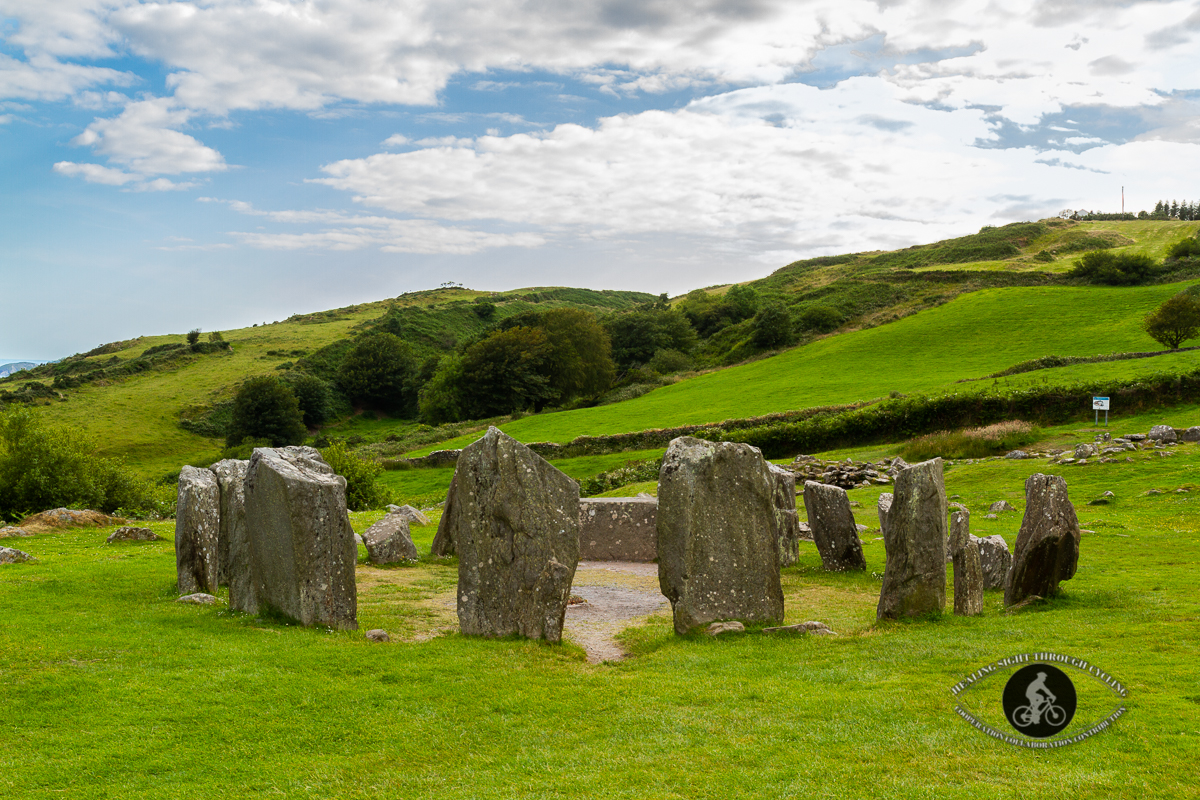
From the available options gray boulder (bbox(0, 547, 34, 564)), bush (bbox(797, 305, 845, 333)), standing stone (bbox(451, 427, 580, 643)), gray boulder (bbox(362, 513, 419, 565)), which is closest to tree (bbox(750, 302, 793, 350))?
bush (bbox(797, 305, 845, 333))

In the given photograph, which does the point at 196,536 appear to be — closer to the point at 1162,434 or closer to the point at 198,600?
the point at 198,600

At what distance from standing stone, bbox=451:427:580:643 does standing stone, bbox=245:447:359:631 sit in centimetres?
168

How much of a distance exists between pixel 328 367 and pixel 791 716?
347 ft

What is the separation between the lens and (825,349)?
253 ft

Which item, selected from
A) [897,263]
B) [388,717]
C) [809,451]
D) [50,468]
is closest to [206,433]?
[50,468]

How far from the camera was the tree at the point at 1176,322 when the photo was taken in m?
51.0

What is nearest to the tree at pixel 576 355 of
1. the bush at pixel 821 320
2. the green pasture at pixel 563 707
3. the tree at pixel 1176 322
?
the bush at pixel 821 320

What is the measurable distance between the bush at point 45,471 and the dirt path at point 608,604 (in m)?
19.2

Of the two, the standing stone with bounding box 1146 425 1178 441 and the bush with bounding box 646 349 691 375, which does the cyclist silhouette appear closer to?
the standing stone with bounding box 1146 425 1178 441

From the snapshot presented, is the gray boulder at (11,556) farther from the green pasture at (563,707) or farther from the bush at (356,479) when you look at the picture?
the bush at (356,479)

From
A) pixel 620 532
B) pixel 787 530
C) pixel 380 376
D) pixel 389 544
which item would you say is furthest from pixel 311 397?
pixel 787 530

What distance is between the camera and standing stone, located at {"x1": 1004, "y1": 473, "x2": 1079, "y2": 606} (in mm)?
11688

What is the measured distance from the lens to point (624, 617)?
1388cm

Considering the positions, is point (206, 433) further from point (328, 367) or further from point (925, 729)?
point (925, 729)
